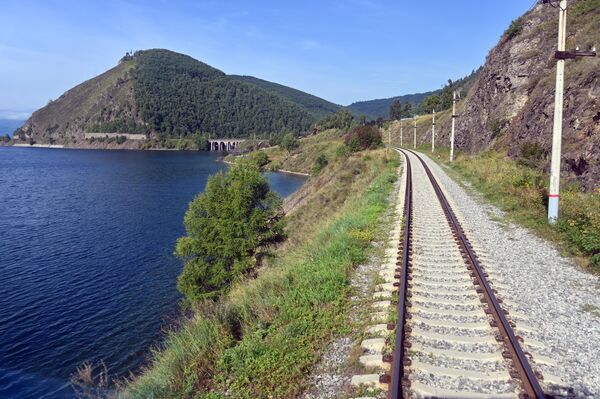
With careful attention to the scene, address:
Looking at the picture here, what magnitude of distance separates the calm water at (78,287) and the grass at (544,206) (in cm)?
1745

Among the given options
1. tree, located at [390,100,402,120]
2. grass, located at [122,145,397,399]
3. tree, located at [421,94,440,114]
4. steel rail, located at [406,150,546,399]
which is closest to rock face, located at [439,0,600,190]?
steel rail, located at [406,150,546,399]

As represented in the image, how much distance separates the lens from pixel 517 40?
151 feet

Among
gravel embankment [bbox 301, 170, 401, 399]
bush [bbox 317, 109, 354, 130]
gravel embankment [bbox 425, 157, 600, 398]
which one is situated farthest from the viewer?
bush [bbox 317, 109, 354, 130]

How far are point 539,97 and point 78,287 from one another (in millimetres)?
35902

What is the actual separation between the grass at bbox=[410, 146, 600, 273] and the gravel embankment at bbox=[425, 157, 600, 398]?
1.60 ft

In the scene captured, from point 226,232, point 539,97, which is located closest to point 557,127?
point 226,232

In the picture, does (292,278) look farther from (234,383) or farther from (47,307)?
(47,307)

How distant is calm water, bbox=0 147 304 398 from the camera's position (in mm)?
18859

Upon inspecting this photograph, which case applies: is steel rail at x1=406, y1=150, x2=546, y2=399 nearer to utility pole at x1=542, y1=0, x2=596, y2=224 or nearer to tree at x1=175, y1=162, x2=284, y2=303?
utility pole at x1=542, y1=0, x2=596, y2=224

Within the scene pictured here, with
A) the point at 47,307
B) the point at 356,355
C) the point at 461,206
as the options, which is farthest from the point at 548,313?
the point at 47,307

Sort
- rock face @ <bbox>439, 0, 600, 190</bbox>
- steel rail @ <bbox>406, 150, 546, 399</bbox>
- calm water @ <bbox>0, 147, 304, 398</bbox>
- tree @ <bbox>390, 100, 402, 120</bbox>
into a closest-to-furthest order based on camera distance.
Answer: steel rail @ <bbox>406, 150, 546, 399</bbox>, calm water @ <bbox>0, 147, 304, 398</bbox>, rock face @ <bbox>439, 0, 600, 190</bbox>, tree @ <bbox>390, 100, 402, 120</bbox>

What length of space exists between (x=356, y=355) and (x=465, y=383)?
1539 mm

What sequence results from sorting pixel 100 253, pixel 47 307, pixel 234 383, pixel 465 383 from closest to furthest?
pixel 465 383 < pixel 234 383 < pixel 47 307 < pixel 100 253

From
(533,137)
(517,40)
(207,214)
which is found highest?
(517,40)
